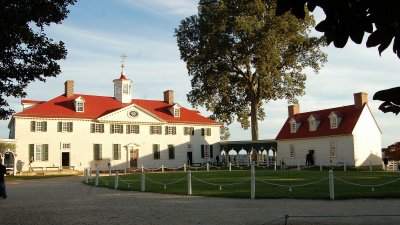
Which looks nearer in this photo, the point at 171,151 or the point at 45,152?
the point at 45,152

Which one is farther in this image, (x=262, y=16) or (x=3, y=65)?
(x=262, y=16)

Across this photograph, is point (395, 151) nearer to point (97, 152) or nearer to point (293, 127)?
point (293, 127)

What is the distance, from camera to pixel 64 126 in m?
46.5

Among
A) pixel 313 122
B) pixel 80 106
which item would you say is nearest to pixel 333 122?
pixel 313 122

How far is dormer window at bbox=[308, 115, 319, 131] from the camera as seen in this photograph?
4647 cm

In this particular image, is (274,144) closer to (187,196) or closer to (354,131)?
(354,131)

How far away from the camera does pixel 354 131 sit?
41.4m

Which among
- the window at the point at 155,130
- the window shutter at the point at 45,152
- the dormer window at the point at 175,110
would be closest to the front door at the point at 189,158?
the window at the point at 155,130

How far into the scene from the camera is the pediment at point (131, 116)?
48856 millimetres

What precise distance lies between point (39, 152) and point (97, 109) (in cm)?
806

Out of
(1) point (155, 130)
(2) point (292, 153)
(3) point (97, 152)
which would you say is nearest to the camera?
(3) point (97, 152)

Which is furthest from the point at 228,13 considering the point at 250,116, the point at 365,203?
the point at 365,203

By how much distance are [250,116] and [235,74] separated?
4.88 m

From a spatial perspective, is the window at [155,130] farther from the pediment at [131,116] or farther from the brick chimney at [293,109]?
the brick chimney at [293,109]
